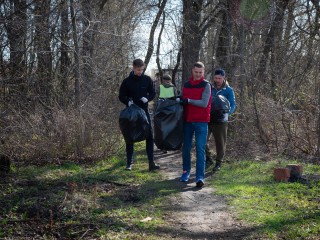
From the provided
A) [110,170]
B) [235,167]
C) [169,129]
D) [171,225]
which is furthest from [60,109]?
[171,225]

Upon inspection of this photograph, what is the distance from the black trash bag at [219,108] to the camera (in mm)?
7520

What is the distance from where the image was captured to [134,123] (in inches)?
280

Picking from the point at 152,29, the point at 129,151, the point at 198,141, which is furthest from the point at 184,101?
the point at 152,29

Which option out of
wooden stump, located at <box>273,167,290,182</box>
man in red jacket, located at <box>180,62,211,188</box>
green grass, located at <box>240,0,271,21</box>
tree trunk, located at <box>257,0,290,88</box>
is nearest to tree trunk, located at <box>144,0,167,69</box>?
tree trunk, located at <box>257,0,290,88</box>

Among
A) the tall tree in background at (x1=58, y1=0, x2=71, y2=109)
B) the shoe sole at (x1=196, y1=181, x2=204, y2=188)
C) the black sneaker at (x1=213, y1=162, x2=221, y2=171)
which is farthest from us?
the tall tree in background at (x1=58, y1=0, x2=71, y2=109)

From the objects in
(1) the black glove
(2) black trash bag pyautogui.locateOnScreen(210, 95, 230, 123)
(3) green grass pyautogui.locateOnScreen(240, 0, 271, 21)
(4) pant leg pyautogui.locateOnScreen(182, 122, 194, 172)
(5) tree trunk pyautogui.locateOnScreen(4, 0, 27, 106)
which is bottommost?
(4) pant leg pyautogui.locateOnScreen(182, 122, 194, 172)

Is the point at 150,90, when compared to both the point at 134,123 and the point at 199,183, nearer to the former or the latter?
the point at 134,123

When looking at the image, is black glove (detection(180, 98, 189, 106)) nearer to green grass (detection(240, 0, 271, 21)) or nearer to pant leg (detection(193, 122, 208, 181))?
pant leg (detection(193, 122, 208, 181))

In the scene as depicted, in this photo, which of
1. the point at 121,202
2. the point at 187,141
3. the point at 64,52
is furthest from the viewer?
the point at 64,52

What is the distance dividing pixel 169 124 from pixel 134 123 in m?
0.63

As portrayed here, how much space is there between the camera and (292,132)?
32.8ft

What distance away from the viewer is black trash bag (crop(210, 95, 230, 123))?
24.7 ft

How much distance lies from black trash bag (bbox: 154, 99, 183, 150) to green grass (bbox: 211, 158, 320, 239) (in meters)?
0.97

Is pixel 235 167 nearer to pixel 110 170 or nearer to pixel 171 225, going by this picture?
pixel 110 170
